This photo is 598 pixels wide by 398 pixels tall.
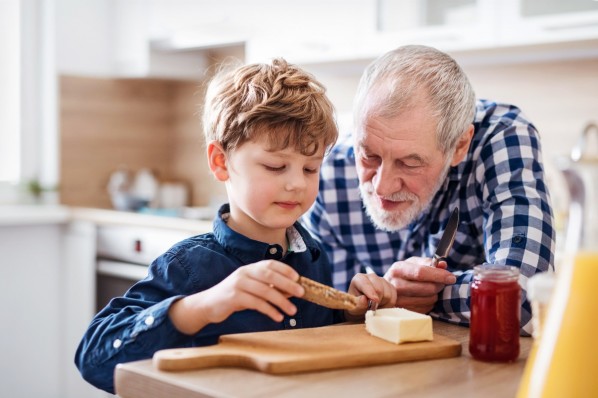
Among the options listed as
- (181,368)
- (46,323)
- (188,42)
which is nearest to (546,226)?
(181,368)

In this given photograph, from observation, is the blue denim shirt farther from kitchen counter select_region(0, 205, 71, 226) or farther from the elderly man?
kitchen counter select_region(0, 205, 71, 226)

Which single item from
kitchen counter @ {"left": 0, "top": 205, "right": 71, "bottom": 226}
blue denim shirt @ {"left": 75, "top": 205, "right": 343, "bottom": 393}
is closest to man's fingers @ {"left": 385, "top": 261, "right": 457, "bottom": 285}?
blue denim shirt @ {"left": 75, "top": 205, "right": 343, "bottom": 393}

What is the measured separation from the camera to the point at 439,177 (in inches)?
66.3

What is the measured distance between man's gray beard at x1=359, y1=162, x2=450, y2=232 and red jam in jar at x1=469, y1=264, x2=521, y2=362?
576 mm

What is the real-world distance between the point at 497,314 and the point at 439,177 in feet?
2.13

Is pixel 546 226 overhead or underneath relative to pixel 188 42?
underneath

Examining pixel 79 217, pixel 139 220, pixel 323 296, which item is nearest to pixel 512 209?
pixel 323 296

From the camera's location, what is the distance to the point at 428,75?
162 cm

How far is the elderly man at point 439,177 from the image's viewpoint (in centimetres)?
144

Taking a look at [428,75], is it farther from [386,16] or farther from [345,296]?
[386,16]

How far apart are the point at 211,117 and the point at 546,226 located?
66cm

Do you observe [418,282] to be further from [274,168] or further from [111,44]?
[111,44]

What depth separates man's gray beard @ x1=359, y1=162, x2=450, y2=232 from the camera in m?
1.65

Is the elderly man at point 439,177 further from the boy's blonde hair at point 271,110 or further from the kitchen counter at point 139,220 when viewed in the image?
the kitchen counter at point 139,220
